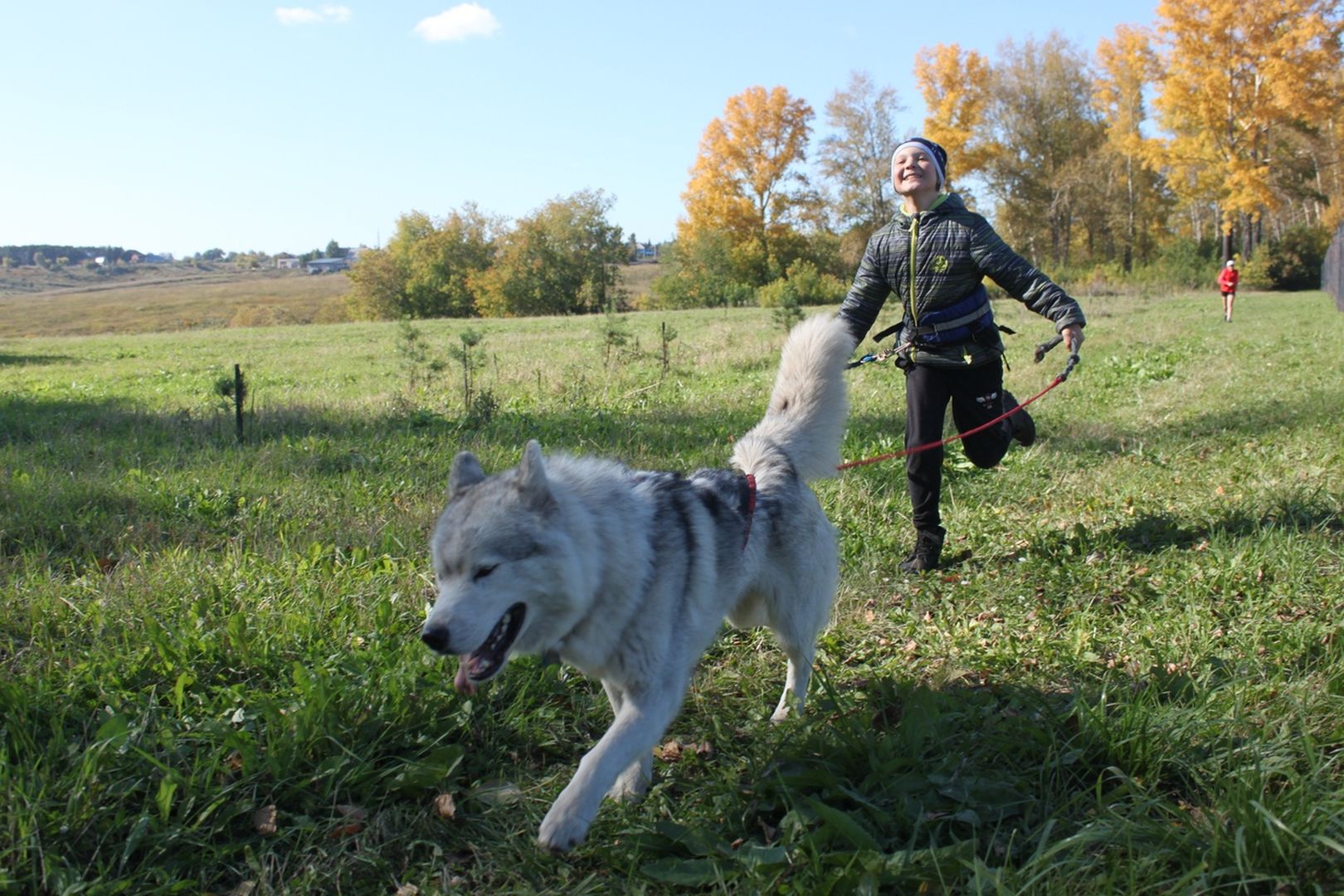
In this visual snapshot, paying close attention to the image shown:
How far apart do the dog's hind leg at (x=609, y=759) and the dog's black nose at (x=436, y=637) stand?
54 centimetres

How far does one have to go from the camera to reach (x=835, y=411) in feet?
12.9

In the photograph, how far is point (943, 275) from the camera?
15.3 feet

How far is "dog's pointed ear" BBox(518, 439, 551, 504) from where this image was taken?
8.74ft

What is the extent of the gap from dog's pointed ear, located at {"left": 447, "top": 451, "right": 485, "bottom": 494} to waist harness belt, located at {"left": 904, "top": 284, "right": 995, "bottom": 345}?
2819mm

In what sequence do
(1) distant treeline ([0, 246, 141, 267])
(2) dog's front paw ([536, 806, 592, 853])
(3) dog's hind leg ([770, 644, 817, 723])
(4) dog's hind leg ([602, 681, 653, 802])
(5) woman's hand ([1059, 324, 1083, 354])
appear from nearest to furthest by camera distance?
1. (2) dog's front paw ([536, 806, 592, 853])
2. (4) dog's hind leg ([602, 681, 653, 802])
3. (3) dog's hind leg ([770, 644, 817, 723])
4. (5) woman's hand ([1059, 324, 1083, 354])
5. (1) distant treeline ([0, 246, 141, 267])

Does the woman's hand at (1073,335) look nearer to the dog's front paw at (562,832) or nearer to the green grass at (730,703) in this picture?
the green grass at (730,703)

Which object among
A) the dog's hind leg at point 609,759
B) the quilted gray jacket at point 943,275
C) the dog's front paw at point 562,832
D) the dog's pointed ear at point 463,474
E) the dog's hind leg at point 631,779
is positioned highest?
the quilted gray jacket at point 943,275

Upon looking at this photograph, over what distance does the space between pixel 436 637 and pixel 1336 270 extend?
3118 centimetres

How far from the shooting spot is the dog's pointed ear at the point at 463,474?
3035mm

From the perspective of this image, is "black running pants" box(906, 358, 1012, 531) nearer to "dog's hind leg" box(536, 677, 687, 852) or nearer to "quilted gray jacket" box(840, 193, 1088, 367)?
"quilted gray jacket" box(840, 193, 1088, 367)

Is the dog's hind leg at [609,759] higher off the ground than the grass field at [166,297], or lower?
lower

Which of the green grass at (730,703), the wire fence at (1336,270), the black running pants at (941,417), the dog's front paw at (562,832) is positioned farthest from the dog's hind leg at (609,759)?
the wire fence at (1336,270)

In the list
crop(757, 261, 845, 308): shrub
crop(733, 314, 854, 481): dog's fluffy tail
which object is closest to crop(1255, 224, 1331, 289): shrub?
crop(757, 261, 845, 308): shrub

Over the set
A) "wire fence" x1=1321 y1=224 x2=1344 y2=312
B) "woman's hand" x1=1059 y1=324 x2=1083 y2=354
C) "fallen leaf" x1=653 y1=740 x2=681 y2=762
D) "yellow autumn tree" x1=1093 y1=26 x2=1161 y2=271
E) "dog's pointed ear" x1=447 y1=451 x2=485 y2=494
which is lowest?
"fallen leaf" x1=653 y1=740 x2=681 y2=762
